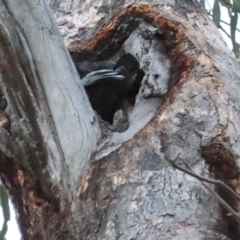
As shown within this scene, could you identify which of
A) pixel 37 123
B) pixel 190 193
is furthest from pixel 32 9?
pixel 190 193

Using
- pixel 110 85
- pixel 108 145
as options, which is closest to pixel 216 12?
pixel 110 85

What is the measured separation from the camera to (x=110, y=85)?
1395 millimetres

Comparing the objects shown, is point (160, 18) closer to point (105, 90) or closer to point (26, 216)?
point (105, 90)

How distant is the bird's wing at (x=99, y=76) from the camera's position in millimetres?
1368

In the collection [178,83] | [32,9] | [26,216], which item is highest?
[32,9]

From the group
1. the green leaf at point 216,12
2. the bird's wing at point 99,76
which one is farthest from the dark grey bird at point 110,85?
the green leaf at point 216,12

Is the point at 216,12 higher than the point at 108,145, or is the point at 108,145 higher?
the point at 108,145

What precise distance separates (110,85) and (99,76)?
0.12ft

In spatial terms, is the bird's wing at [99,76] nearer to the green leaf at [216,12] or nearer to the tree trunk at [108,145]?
the tree trunk at [108,145]

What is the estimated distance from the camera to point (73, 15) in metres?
1.60

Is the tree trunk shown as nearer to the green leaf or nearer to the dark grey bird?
the dark grey bird

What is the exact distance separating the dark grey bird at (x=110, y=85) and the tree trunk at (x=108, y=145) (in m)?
0.08

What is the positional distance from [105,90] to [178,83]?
0.66 feet

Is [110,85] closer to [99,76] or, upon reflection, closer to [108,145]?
[99,76]
